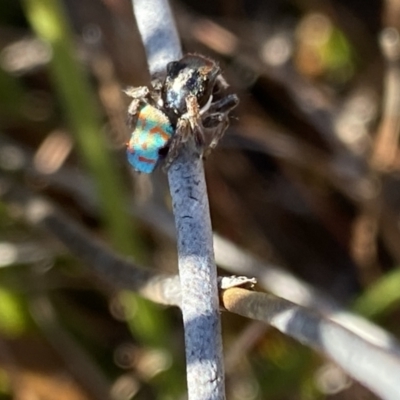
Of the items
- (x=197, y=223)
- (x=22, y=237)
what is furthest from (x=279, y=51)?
(x=197, y=223)

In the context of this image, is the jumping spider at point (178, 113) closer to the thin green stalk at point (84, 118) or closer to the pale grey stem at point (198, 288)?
the pale grey stem at point (198, 288)

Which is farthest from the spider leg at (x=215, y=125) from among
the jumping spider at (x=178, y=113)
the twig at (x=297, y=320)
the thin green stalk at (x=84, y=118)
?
the thin green stalk at (x=84, y=118)

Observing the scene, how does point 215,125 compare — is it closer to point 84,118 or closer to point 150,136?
point 150,136

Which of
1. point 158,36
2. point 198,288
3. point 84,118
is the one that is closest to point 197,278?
point 198,288

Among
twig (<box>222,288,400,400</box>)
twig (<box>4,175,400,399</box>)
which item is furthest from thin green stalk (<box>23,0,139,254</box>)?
twig (<box>222,288,400,400</box>)

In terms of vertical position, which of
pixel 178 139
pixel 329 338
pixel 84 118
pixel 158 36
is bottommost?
pixel 329 338

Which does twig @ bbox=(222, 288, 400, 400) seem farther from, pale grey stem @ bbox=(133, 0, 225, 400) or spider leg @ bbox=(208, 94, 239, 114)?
spider leg @ bbox=(208, 94, 239, 114)

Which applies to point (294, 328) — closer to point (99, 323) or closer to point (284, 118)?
point (99, 323)
